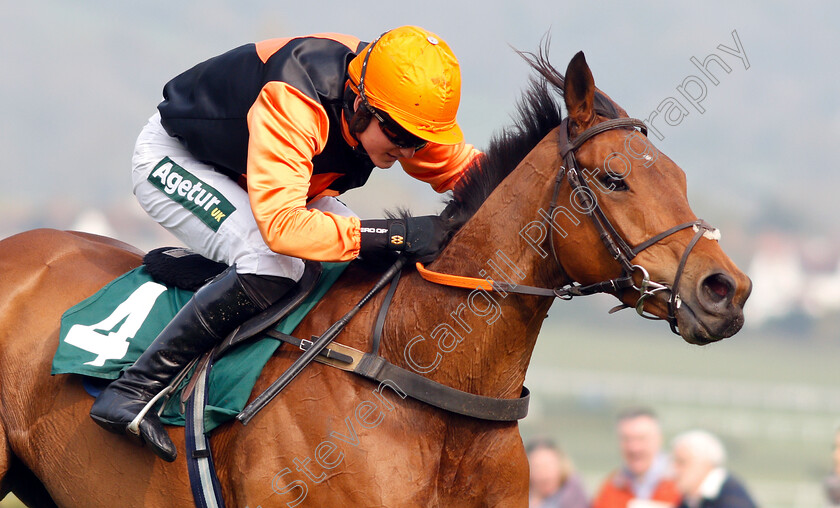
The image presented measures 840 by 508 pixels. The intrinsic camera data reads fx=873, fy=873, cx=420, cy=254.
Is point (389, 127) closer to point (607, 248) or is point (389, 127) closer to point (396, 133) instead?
point (396, 133)

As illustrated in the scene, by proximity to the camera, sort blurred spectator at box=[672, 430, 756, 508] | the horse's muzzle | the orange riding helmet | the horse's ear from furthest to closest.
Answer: blurred spectator at box=[672, 430, 756, 508], the orange riding helmet, the horse's ear, the horse's muzzle

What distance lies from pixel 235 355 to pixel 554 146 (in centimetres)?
129

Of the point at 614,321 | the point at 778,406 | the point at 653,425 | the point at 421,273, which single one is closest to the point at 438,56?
the point at 421,273

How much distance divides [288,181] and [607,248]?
102 centimetres

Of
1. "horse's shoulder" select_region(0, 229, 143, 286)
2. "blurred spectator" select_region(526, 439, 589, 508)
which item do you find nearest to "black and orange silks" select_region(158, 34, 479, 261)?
"horse's shoulder" select_region(0, 229, 143, 286)

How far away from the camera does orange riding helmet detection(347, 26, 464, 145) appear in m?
2.85

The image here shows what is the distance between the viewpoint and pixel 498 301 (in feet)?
9.25

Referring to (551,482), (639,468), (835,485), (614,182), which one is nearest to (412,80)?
(614,182)

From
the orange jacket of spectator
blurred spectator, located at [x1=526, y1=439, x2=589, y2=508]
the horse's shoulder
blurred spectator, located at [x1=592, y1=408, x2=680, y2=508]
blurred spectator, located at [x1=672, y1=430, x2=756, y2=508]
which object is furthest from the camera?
blurred spectator, located at [x1=526, y1=439, x2=589, y2=508]

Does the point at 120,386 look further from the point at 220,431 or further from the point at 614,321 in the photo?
the point at 614,321

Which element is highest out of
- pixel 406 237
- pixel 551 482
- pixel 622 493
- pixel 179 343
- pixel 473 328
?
pixel 406 237

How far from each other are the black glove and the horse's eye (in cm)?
61

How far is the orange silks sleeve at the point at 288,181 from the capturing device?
2.74 m

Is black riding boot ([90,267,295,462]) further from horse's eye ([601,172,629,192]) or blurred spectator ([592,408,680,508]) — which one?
blurred spectator ([592,408,680,508])
